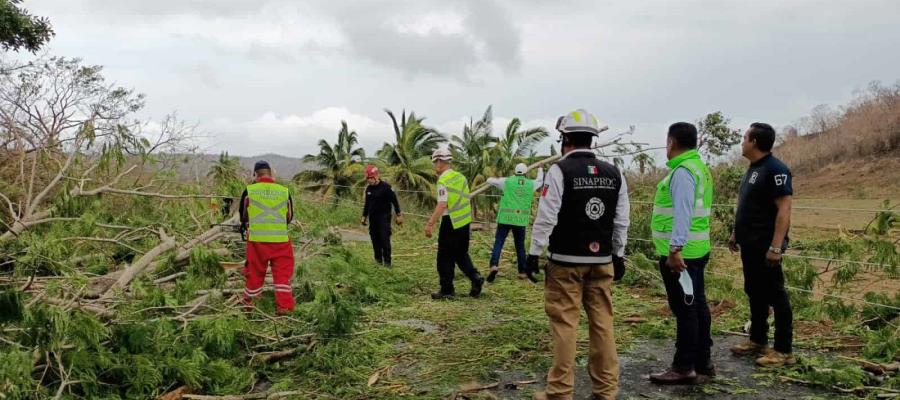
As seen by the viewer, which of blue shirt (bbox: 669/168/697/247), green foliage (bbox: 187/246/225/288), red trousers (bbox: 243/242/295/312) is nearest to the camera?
blue shirt (bbox: 669/168/697/247)

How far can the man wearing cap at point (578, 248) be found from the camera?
11.3ft

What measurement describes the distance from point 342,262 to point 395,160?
13113mm

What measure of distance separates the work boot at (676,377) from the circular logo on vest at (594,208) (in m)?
1.16

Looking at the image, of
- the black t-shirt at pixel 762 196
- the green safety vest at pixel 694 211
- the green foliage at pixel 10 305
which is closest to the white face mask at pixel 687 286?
the green safety vest at pixel 694 211

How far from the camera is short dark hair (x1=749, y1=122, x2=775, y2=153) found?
160 inches

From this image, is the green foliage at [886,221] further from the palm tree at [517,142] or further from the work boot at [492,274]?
the palm tree at [517,142]

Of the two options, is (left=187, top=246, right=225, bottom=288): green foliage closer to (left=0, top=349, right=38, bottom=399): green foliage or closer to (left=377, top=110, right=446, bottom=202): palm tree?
(left=0, top=349, right=38, bottom=399): green foliage

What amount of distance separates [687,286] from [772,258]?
0.68 m

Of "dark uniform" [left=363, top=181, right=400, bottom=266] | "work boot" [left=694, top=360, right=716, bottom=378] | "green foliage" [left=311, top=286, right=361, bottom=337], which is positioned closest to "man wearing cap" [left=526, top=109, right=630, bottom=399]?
"work boot" [left=694, top=360, right=716, bottom=378]

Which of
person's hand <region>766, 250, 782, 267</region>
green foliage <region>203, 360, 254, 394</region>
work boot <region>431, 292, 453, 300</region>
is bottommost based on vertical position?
green foliage <region>203, 360, 254, 394</region>

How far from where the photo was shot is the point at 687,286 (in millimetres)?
3762

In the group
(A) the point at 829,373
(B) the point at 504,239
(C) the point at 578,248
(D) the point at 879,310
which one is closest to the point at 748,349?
(A) the point at 829,373

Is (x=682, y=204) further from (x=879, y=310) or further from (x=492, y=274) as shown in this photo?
(x=492, y=274)

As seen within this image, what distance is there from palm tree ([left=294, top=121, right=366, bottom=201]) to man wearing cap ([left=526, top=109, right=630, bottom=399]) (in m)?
16.2
